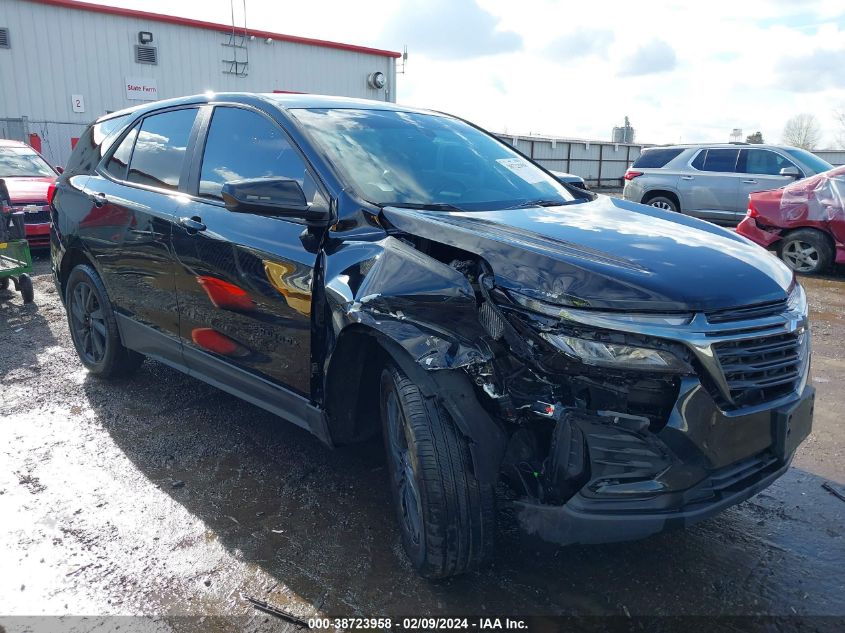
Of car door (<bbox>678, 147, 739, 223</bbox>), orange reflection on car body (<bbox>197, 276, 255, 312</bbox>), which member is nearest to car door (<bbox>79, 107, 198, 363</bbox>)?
orange reflection on car body (<bbox>197, 276, 255, 312</bbox>)

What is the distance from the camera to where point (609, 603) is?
234cm

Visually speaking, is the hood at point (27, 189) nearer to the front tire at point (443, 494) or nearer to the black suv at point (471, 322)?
the black suv at point (471, 322)

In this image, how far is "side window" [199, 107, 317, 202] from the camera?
2947mm

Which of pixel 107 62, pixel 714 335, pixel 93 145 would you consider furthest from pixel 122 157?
pixel 107 62

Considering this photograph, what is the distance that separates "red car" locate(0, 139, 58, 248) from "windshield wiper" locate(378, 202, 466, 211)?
7.10m

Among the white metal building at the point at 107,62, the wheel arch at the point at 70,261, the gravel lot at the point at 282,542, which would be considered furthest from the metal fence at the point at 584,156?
the gravel lot at the point at 282,542

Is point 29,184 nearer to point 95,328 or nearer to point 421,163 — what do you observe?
point 95,328

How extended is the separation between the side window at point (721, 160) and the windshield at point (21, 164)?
10.9 meters

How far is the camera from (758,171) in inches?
436

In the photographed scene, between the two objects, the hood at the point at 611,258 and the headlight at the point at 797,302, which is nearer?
the hood at the point at 611,258

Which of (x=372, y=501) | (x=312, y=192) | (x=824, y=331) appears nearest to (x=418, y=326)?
(x=312, y=192)

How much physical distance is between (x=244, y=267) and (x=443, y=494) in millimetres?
1455

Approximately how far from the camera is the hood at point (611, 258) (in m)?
2.04

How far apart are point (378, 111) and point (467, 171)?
618 millimetres
